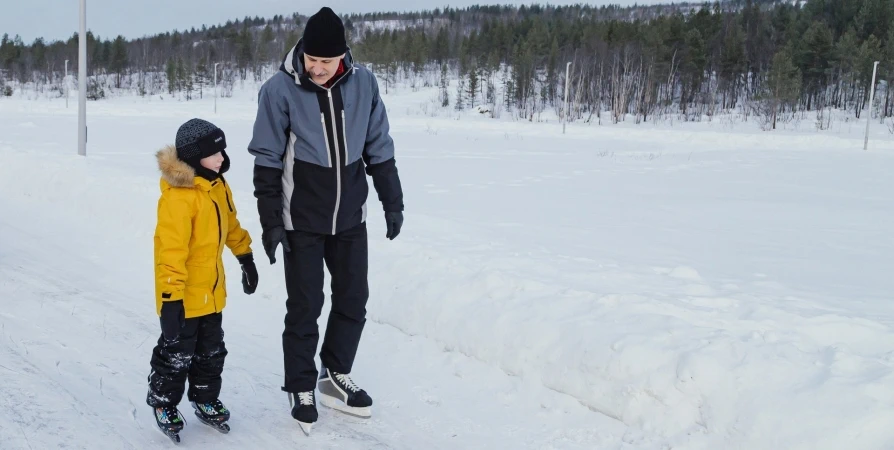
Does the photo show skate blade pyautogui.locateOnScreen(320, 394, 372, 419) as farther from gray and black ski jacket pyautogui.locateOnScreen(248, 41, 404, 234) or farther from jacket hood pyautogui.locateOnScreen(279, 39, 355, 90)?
jacket hood pyautogui.locateOnScreen(279, 39, 355, 90)

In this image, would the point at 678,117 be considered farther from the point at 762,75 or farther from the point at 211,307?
the point at 211,307

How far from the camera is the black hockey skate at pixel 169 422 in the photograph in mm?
3011

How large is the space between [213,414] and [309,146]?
127 centimetres

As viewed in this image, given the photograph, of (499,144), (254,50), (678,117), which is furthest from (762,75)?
(254,50)

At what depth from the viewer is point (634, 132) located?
3359 centimetres

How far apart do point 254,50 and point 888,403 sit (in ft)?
307

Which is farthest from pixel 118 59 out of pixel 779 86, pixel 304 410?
pixel 304 410

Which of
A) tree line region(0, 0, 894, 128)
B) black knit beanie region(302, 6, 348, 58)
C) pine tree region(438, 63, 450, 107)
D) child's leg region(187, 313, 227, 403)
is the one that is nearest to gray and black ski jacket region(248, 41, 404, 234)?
black knit beanie region(302, 6, 348, 58)

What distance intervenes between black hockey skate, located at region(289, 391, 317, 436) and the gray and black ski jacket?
0.78 metres

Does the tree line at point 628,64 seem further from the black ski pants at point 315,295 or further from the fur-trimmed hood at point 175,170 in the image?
the fur-trimmed hood at point 175,170

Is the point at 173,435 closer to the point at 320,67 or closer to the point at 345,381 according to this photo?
the point at 345,381

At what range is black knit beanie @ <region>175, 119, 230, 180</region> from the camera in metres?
2.93

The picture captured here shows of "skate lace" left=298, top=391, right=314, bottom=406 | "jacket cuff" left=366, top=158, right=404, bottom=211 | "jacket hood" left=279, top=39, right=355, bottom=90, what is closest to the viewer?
"jacket hood" left=279, top=39, right=355, bottom=90

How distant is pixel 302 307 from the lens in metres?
3.29
